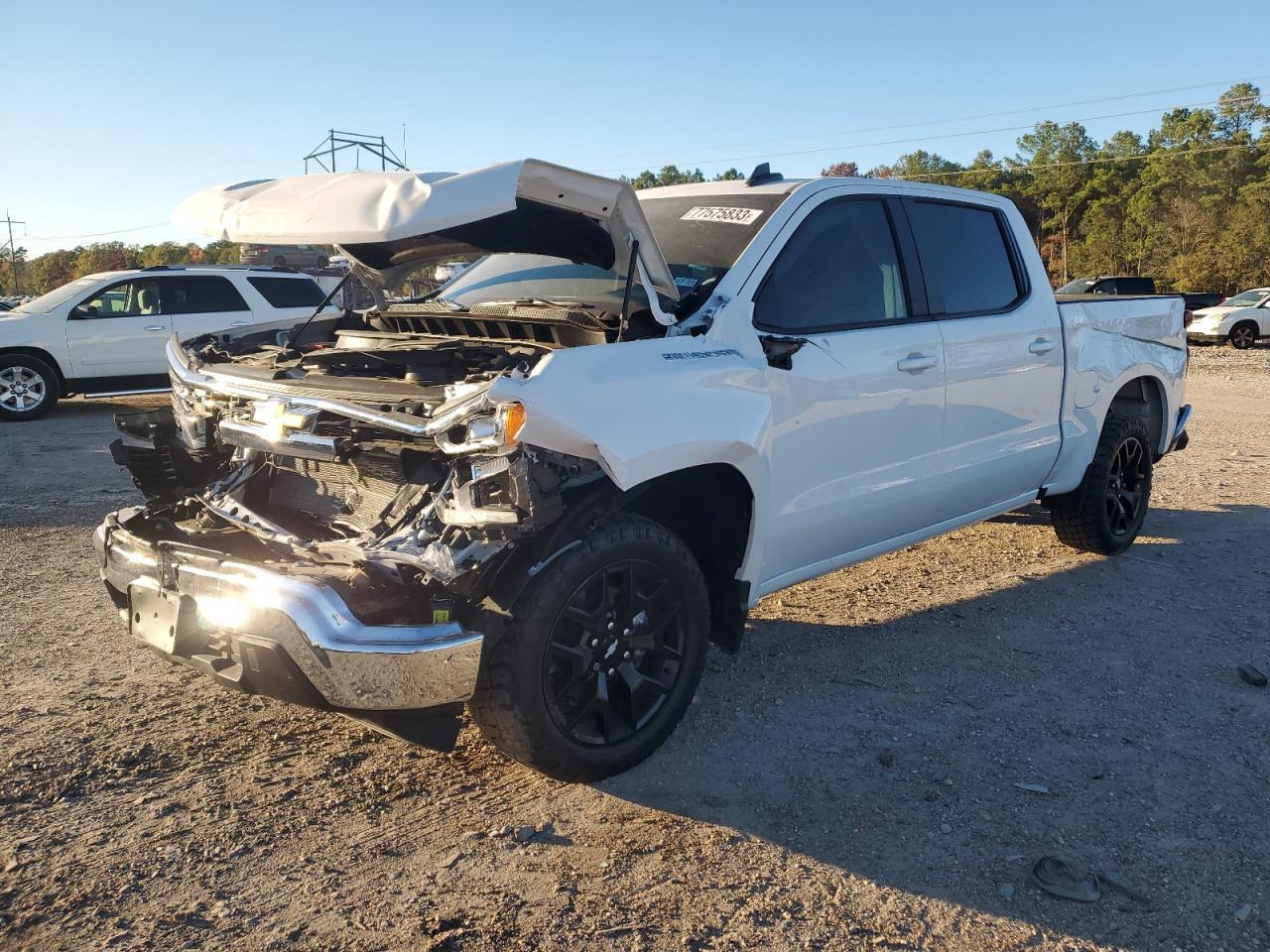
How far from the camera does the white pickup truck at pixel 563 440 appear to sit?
2.92 m

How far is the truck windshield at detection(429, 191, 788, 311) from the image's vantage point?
3.81 m

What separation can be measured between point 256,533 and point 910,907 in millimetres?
2354

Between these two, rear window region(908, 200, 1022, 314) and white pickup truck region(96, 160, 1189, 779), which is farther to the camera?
rear window region(908, 200, 1022, 314)

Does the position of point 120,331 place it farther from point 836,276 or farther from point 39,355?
point 836,276

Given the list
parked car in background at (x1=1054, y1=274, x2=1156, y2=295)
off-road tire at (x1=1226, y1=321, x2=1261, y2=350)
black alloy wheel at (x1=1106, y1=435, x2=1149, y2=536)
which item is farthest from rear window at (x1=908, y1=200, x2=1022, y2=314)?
off-road tire at (x1=1226, y1=321, x2=1261, y2=350)

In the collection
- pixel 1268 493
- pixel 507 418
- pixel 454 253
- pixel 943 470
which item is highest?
pixel 454 253

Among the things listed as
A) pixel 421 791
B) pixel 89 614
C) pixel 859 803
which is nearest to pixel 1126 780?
pixel 859 803

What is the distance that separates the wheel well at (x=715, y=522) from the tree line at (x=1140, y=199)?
3486cm

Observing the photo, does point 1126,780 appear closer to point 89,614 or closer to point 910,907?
point 910,907

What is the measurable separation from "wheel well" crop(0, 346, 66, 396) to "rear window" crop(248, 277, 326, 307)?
8.51ft

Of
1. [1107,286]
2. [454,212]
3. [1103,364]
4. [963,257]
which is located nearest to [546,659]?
[454,212]

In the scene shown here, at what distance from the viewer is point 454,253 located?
169 inches

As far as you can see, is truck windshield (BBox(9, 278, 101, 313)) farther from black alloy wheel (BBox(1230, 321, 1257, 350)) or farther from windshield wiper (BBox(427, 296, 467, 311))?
black alloy wheel (BBox(1230, 321, 1257, 350))

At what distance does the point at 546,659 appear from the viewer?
9.95 ft
